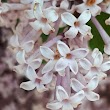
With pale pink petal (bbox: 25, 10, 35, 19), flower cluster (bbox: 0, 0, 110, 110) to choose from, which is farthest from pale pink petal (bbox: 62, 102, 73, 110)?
pale pink petal (bbox: 25, 10, 35, 19)

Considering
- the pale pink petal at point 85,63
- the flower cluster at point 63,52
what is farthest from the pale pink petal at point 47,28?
the pale pink petal at point 85,63

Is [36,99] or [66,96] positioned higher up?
[66,96]

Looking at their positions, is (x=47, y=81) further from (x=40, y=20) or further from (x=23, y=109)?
(x=23, y=109)

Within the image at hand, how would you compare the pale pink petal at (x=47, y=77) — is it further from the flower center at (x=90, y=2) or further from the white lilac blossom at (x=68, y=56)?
the flower center at (x=90, y=2)

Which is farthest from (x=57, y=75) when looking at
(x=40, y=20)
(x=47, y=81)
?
(x=40, y=20)

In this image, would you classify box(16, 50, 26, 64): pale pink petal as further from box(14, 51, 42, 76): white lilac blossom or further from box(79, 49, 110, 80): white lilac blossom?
box(79, 49, 110, 80): white lilac blossom

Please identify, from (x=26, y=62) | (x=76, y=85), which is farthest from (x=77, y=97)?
(x=26, y=62)
